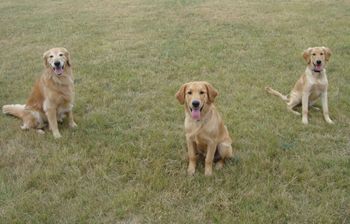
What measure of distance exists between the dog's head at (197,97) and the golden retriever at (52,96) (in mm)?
1963

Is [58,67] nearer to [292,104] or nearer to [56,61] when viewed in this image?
[56,61]

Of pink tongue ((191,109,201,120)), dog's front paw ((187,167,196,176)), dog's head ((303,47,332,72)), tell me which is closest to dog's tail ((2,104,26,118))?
dog's front paw ((187,167,196,176))

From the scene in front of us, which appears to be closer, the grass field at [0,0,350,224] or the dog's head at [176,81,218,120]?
the grass field at [0,0,350,224]

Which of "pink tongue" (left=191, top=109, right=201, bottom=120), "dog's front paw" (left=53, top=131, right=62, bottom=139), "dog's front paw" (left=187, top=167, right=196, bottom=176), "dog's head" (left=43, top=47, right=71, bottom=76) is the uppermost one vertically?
"dog's head" (left=43, top=47, right=71, bottom=76)

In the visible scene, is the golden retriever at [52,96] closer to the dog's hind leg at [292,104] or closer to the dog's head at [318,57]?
the dog's hind leg at [292,104]

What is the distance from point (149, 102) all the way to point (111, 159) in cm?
192

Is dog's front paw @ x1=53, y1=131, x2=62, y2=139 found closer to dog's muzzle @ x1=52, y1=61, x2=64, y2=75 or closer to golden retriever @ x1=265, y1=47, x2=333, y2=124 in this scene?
dog's muzzle @ x1=52, y1=61, x2=64, y2=75

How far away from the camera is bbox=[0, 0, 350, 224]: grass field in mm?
4262

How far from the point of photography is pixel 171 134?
226 inches

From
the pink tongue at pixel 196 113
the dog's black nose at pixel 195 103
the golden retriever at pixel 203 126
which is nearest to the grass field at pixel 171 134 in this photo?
the golden retriever at pixel 203 126

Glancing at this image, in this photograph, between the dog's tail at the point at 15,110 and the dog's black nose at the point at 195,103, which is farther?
the dog's tail at the point at 15,110

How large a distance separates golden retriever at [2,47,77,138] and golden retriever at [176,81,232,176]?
195 cm

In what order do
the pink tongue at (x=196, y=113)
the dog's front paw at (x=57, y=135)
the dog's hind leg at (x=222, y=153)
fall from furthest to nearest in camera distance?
1. the dog's front paw at (x=57, y=135)
2. the dog's hind leg at (x=222, y=153)
3. the pink tongue at (x=196, y=113)

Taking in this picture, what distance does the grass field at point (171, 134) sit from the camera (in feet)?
14.0
